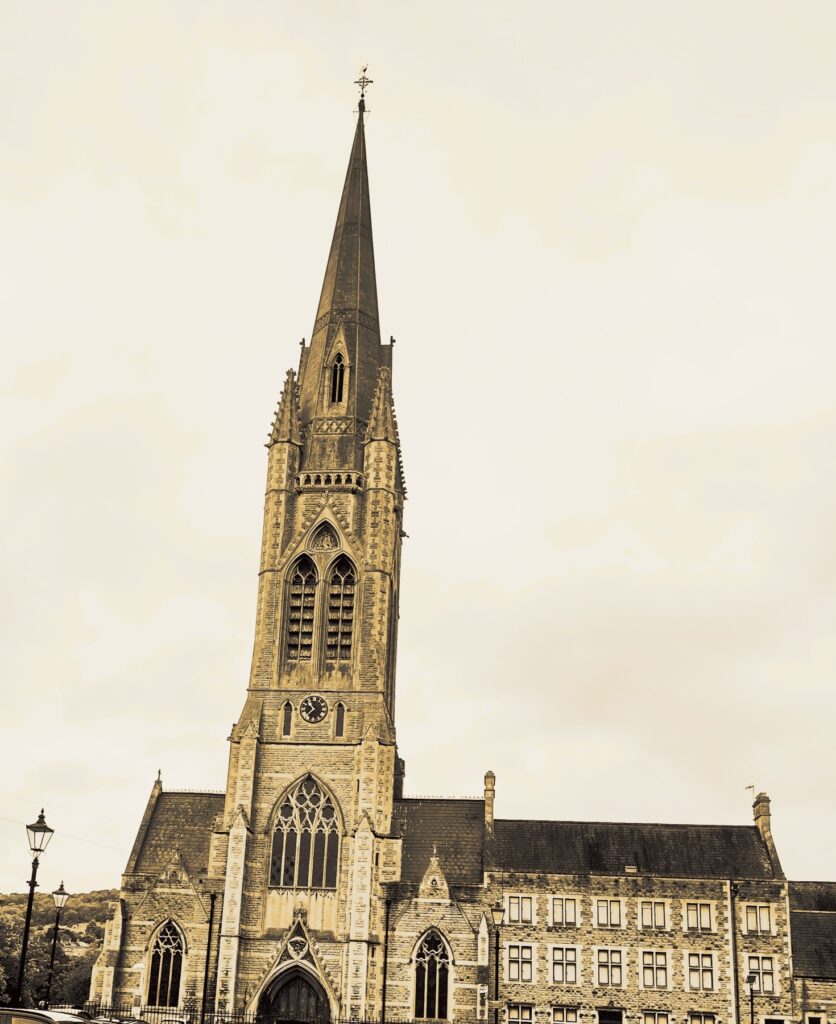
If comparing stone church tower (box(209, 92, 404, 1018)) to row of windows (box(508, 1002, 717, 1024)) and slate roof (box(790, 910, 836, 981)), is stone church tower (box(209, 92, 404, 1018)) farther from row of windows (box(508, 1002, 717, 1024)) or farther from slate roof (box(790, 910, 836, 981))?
slate roof (box(790, 910, 836, 981))

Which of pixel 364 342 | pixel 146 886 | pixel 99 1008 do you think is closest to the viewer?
pixel 99 1008

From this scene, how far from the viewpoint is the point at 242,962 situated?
2036 inches

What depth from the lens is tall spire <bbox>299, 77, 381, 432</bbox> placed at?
212ft

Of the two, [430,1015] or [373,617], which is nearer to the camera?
[430,1015]

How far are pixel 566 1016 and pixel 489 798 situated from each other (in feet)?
34.0

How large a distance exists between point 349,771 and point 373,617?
760cm

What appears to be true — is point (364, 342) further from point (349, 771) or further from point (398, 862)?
point (398, 862)

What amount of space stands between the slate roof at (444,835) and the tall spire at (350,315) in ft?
68.5

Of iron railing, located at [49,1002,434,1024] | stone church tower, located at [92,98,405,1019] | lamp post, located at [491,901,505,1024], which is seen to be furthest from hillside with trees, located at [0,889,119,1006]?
lamp post, located at [491,901,505,1024]

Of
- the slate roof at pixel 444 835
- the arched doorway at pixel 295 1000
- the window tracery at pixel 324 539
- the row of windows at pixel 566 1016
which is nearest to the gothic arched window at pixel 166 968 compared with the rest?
the arched doorway at pixel 295 1000

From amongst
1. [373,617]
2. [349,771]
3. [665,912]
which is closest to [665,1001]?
[665,912]

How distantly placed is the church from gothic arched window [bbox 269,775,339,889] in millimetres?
87

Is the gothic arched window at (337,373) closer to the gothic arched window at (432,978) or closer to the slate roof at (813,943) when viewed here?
the gothic arched window at (432,978)

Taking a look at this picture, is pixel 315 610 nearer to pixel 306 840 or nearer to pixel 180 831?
pixel 306 840
